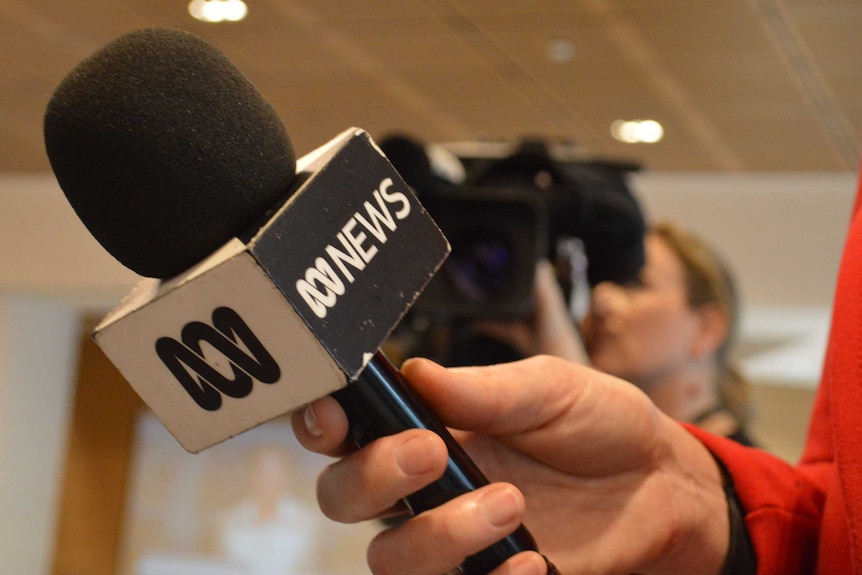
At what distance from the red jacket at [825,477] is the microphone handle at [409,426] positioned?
6.5 inches

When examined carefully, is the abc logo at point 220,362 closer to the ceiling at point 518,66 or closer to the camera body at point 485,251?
the camera body at point 485,251

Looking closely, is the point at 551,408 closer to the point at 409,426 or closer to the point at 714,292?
the point at 409,426

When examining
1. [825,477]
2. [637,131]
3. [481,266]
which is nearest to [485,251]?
[481,266]

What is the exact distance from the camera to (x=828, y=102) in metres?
3.42

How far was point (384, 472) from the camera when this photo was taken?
0.44 m

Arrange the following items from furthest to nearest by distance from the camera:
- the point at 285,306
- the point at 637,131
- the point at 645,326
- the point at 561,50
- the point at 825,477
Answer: the point at 637,131 → the point at 561,50 → the point at 645,326 → the point at 825,477 → the point at 285,306

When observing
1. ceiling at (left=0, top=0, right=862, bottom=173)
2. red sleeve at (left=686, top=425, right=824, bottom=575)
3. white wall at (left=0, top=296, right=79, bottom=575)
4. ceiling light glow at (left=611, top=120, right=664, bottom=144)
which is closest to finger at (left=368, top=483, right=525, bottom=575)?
red sleeve at (left=686, top=425, right=824, bottom=575)

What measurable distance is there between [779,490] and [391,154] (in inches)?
24.6

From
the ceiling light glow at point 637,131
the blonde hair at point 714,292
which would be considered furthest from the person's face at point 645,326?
the ceiling light glow at point 637,131

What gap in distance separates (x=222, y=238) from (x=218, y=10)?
2.59 meters

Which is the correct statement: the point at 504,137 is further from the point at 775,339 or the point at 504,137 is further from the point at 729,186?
the point at 775,339

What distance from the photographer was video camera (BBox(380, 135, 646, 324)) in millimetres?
1086

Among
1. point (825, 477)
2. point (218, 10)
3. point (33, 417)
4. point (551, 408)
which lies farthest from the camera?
point (33, 417)

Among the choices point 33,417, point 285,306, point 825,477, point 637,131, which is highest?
point 285,306
